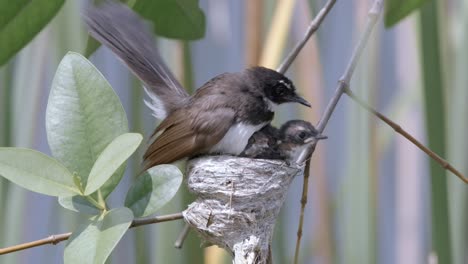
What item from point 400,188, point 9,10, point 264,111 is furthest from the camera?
point 400,188

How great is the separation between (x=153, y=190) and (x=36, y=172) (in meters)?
0.17

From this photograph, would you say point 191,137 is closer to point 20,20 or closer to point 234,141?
point 234,141

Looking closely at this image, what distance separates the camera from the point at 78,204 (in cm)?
108

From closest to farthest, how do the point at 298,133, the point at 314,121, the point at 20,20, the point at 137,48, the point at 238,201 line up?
1. the point at 20,20
2. the point at 238,201
3. the point at 137,48
4. the point at 298,133
5. the point at 314,121

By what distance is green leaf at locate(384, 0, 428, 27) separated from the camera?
62.2 inches

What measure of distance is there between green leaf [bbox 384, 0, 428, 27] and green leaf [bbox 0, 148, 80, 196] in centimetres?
82

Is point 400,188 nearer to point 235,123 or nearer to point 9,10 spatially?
point 235,123

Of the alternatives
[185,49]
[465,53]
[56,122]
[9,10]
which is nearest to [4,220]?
[185,49]

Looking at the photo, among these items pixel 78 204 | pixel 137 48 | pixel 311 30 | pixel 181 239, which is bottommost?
pixel 181 239

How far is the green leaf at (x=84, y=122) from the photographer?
106 centimetres

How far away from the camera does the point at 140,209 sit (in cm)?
109

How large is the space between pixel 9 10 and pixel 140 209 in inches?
16.2

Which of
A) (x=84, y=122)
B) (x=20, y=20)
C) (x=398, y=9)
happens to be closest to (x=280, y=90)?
(x=398, y=9)

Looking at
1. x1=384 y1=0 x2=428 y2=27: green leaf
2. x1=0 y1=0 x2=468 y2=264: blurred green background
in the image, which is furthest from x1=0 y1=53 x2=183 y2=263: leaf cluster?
x1=0 y1=0 x2=468 y2=264: blurred green background
